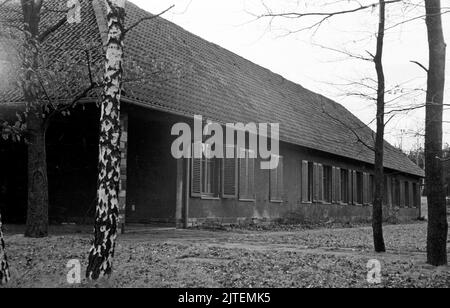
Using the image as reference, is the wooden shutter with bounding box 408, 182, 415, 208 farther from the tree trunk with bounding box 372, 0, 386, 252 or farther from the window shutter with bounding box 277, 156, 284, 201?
the tree trunk with bounding box 372, 0, 386, 252

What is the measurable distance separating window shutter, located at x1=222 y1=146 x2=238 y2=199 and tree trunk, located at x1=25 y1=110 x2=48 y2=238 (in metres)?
7.57

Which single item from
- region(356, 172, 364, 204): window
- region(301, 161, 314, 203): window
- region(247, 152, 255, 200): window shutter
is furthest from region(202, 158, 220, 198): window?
region(356, 172, 364, 204): window

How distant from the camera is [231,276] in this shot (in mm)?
7461

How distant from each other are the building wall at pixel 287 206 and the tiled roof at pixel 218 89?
0.69 meters

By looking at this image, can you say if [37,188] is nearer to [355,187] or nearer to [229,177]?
[229,177]

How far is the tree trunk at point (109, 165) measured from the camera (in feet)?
22.3

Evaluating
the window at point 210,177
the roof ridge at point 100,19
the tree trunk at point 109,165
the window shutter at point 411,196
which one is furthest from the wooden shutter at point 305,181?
the tree trunk at point 109,165

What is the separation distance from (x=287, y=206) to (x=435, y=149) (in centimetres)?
1409

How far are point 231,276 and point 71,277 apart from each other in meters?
2.03

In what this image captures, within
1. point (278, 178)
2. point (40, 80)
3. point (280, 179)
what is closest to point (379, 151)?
point (40, 80)

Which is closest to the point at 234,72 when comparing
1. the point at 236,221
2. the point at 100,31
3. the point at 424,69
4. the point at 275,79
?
the point at 275,79

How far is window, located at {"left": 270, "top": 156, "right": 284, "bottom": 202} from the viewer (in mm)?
21531

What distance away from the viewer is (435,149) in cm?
889

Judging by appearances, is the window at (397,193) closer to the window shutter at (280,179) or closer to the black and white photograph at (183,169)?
the black and white photograph at (183,169)
